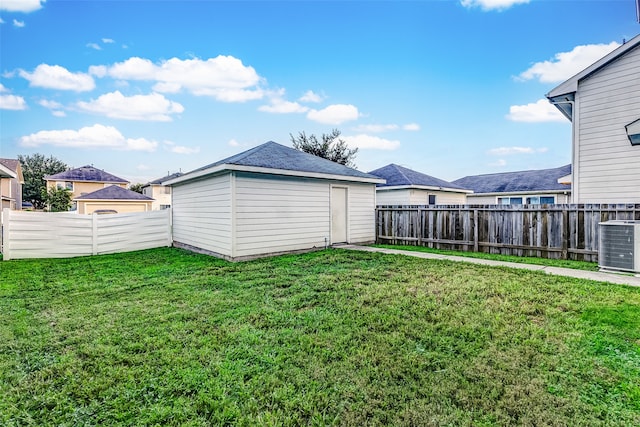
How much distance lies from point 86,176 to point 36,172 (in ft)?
65.0

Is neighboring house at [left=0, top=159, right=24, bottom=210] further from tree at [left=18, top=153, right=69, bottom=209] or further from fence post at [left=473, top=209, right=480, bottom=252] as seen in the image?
tree at [left=18, top=153, right=69, bottom=209]

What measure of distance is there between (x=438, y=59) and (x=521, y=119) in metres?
10.7

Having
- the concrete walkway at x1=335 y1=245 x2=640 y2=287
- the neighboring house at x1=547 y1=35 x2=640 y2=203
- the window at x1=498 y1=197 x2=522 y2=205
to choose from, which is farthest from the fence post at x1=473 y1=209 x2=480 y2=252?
the window at x1=498 y1=197 x2=522 y2=205

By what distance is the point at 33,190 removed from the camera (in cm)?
4106

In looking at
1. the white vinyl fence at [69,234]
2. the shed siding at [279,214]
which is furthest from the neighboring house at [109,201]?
the shed siding at [279,214]

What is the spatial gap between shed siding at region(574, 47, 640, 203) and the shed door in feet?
21.1

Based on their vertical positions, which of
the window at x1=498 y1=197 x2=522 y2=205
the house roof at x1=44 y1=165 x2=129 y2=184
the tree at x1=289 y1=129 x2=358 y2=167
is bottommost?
the window at x1=498 y1=197 x2=522 y2=205

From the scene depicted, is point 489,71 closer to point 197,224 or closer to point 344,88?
point 344,88

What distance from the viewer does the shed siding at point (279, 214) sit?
319 inches

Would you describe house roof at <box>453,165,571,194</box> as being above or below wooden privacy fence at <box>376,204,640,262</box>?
above

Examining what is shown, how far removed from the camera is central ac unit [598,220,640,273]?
563 centimetres

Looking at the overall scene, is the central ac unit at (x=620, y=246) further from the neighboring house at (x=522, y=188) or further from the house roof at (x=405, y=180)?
the neighboring house at (x=522, y=188)

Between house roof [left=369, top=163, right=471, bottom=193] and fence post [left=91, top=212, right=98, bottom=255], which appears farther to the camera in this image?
house roof [left=369, top=163, right=471, bottom=193]

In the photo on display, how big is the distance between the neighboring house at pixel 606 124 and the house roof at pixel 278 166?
18.8ft
